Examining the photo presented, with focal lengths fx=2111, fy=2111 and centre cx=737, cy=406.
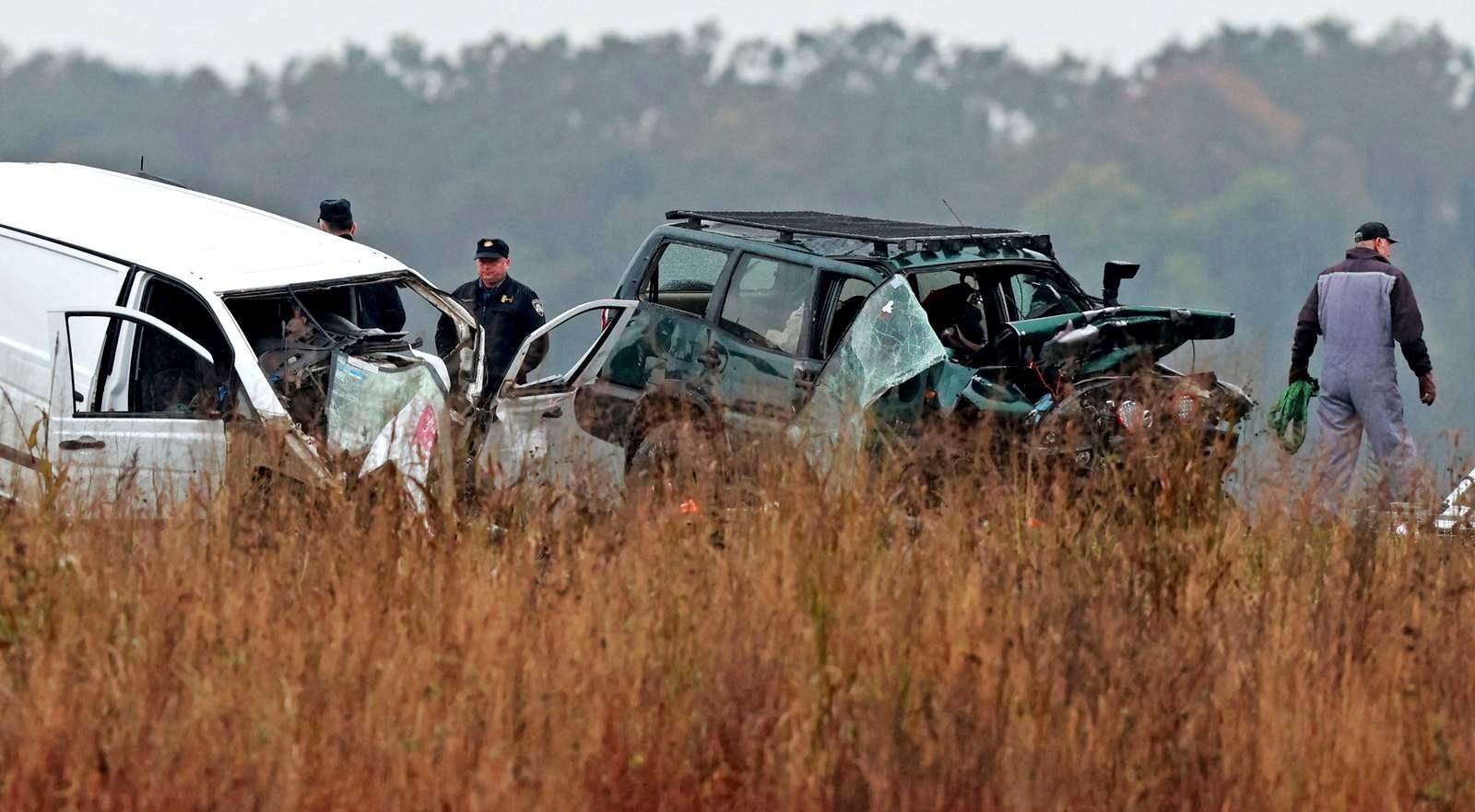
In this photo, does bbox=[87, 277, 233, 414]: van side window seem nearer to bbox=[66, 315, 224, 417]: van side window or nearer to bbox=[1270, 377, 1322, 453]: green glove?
bbox=[66, 315, 224, 417]: van side window

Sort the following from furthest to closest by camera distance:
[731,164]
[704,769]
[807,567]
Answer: [731,164] < [807,567] < [704,769]

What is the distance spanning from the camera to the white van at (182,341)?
10047 millimetres

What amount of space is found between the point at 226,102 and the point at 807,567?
561ft

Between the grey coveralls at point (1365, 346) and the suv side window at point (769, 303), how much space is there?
2861 millimetres

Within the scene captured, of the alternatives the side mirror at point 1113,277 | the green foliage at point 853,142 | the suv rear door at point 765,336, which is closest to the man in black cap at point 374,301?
the suv rear door at point 765,336

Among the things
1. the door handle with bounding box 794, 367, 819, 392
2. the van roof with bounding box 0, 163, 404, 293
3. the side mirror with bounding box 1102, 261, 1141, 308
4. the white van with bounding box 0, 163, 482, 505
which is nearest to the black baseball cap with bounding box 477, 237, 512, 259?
the van roof with bounding box 0, 163, 404, 293

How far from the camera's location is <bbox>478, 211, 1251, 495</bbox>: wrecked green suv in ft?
34.7

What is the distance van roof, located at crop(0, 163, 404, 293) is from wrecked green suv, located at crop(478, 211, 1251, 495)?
1.26 m

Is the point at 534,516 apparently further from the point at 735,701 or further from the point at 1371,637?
the point at 1371,637

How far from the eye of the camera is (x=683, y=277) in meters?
12.3

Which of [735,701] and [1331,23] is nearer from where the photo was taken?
[735,701]

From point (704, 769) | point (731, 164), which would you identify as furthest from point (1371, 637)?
point (731, 164)

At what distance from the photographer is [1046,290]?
12.0 m

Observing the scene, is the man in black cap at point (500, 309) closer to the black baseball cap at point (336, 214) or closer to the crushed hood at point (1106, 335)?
the black baseball cap at point (336, 214)
